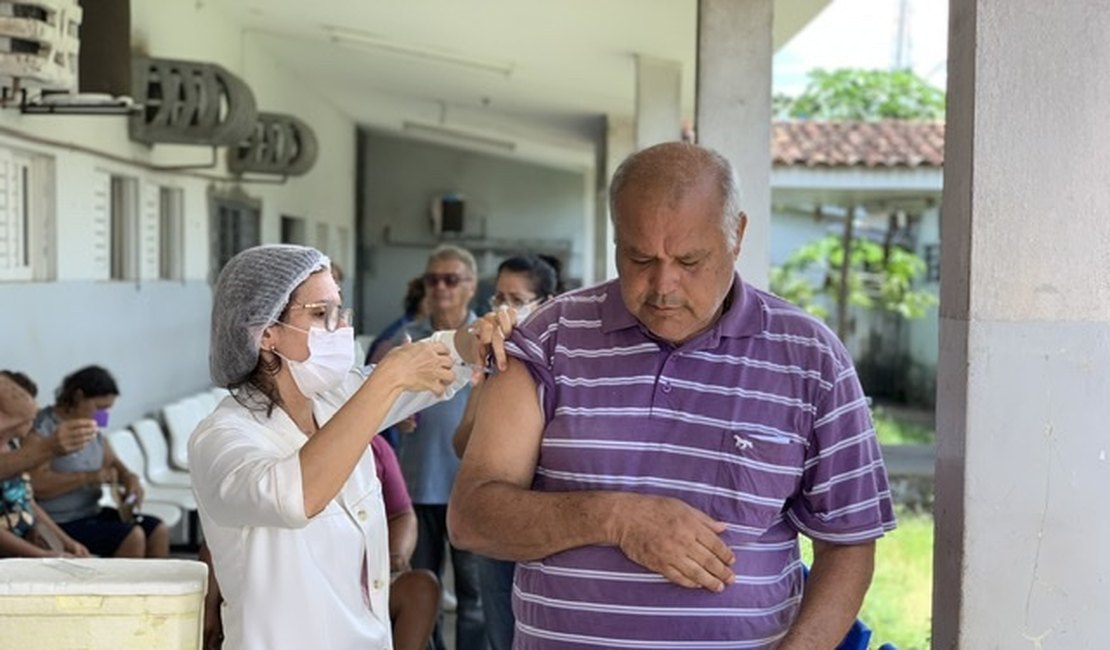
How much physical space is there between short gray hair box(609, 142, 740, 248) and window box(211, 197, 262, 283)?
321 inches

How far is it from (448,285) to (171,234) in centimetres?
469

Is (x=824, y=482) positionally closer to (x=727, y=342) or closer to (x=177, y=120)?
(x=727, y=342)

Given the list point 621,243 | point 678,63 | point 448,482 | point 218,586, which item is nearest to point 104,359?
point 448,482

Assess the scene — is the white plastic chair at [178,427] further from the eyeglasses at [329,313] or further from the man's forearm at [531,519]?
the man's forearm at [531,519]

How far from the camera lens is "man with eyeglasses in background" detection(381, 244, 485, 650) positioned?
479 cm

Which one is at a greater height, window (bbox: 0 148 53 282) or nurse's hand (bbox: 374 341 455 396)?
window (bbox: 0 148 53 282)

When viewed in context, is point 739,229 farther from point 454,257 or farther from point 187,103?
point 187,103

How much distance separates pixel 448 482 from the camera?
4.78 m

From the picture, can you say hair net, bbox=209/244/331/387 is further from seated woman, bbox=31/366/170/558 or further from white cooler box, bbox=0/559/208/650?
seated woman, bbox=31/366/170/558

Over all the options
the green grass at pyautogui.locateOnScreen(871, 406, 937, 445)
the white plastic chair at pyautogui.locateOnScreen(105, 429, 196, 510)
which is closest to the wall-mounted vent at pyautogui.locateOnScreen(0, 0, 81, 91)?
the white plastic chair at pyautogui.locateOnScreen(105, 429, 196, 510)

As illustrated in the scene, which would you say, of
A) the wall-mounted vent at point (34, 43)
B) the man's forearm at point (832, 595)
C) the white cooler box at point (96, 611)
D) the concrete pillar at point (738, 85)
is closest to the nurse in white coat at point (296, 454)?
the white cooler box at point (96, 611)

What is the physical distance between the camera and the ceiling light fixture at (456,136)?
57.5ft

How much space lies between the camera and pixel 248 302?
2.39 meters

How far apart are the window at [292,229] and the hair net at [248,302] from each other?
11.2 metres
